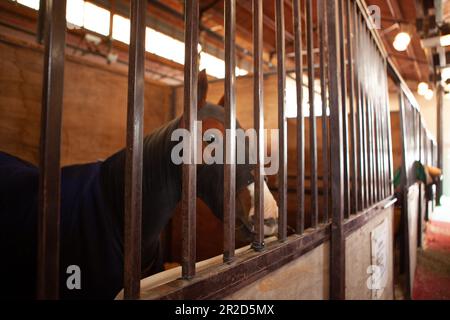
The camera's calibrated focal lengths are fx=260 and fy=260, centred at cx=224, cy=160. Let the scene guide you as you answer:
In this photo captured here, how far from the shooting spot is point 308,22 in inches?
48.8

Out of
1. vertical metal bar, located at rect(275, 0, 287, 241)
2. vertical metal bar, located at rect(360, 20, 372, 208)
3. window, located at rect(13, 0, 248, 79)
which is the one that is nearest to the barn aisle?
vertical metal bar, located at rect(360, 20, 372, 208)

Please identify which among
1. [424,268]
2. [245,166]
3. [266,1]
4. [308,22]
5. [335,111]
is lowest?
[424,268]

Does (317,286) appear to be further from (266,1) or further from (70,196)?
(266,1)

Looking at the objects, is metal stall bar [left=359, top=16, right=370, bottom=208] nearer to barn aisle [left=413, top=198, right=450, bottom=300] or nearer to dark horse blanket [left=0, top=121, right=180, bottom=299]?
dark horse blanket [left=0, top=121, right=180, bottom=299]

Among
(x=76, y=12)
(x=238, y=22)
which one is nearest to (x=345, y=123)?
(x=76, y=12)

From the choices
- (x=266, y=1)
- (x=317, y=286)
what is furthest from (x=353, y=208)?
(x=266, y=1)

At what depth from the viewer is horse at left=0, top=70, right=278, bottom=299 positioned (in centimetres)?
110

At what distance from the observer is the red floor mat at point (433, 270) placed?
3076mm

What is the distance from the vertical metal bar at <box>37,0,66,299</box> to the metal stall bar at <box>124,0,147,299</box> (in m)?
0.13

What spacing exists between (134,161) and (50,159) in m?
0.15

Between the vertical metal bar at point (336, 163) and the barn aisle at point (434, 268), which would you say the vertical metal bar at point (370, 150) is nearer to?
the vertical metal bar at point (336, 163)

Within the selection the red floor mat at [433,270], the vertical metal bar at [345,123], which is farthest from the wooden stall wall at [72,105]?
the red floor mat at [433,270]

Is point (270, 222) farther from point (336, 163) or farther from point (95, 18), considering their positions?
point (95, 18)
